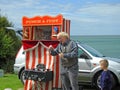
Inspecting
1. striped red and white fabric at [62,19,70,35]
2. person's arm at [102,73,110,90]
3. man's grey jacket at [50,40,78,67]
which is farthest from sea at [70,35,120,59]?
person's arm at [102,73,110,90]

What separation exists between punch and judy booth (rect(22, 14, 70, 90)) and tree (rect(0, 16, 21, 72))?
13.4m

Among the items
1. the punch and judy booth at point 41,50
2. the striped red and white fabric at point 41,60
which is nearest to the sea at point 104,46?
the punch and judy booth at point 41,50

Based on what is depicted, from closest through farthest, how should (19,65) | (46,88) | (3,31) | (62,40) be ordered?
(62,40) < (46,88) < (19,65) < (3,31)

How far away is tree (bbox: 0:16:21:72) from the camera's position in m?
25.3

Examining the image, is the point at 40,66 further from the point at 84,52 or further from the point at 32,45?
the point at 84,52

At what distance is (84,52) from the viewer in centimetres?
1332

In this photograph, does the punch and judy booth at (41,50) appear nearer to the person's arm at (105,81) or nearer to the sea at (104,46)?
the sea at (104,46)

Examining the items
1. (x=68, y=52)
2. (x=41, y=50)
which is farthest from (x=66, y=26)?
(x=68, y=52)

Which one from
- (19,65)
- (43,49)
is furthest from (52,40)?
(19,65)

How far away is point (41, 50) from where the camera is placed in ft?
36.7

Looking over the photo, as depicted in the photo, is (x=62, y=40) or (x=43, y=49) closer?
(x=62, y=40)

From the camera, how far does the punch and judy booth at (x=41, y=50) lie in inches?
424

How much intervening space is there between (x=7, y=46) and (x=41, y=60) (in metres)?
14.5

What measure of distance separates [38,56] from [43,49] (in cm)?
24
